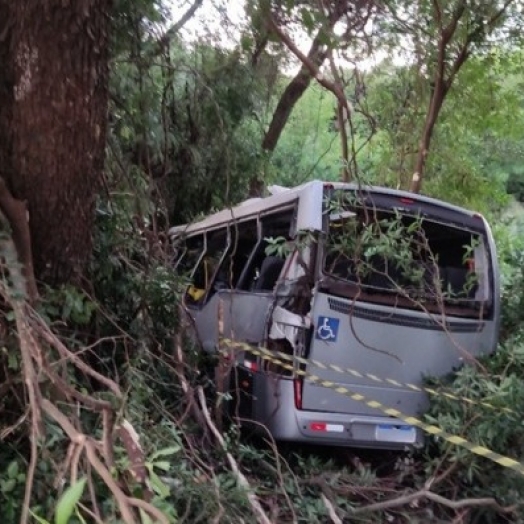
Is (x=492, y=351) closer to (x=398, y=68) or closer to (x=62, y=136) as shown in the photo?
(x=62, y=136)

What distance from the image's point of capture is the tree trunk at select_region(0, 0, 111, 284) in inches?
158

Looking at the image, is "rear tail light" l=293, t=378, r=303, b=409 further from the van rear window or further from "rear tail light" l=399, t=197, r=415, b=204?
"rear tail light" l=399, t=197, r=415, b=204

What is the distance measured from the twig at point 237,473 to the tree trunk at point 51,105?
1.63 meters

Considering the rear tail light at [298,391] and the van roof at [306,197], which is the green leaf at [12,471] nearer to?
the rear tail light at [298,391]

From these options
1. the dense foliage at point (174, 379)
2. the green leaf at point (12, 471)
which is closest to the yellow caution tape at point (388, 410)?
the dense foliage at point (174, 379)

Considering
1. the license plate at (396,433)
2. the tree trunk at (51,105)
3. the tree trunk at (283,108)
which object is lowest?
the license plate at (396,433)

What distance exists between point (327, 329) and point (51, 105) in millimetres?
2371

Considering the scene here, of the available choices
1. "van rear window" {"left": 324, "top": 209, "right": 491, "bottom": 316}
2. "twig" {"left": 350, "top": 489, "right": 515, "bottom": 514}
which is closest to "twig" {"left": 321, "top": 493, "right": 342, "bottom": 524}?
"twig" {"left": 350, "top": 489, "right": 515, "bottom": 514}

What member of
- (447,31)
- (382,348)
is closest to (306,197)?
(382,348)

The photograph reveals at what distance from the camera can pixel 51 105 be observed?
4070 mm

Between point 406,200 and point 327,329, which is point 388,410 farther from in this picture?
point 406,200

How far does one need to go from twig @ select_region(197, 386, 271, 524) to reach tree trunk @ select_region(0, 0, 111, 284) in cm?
163

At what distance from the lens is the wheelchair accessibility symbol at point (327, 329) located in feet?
17.7

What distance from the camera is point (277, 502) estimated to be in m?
4.82
